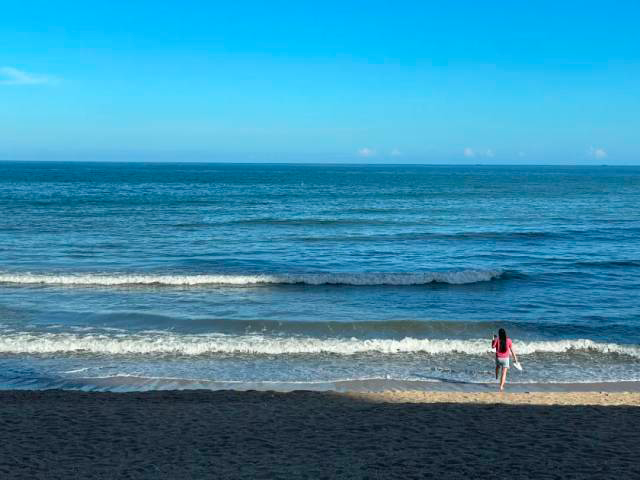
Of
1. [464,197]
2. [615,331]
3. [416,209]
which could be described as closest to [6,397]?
[615,331]

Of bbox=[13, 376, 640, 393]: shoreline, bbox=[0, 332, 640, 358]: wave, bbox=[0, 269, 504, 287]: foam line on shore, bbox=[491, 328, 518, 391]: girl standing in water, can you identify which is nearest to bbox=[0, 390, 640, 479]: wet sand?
bbox=[13, 376, 640, 393]: shoreline

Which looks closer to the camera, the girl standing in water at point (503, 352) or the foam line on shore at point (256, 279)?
the girl standing in water at point (503, 352)

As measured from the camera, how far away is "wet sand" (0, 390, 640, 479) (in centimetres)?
847

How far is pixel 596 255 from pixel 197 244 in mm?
20611

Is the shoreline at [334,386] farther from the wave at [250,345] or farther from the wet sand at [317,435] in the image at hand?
the wave at [250,345]

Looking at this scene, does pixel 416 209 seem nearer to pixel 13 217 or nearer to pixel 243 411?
pixel 13 217

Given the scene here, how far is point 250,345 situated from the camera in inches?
649

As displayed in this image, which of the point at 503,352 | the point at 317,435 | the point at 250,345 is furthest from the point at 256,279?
the point at 317,435

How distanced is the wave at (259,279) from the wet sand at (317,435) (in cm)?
1196

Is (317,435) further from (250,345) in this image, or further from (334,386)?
(250,345)

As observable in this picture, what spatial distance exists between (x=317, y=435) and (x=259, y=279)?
49.5 feet

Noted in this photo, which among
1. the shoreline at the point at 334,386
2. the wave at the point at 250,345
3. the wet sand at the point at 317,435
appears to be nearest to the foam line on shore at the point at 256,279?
the wave at the point at 250,345

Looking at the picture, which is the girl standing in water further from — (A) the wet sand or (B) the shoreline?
(A) the wet sand

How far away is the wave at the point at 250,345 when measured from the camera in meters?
16.1
